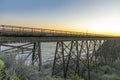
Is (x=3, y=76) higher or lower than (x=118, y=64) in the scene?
Answer: higher

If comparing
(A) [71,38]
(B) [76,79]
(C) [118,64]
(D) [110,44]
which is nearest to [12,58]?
(B) [76,79]

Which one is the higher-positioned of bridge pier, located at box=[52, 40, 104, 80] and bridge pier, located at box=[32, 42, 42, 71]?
bridge pier, located at box=[32, 42, 42, 71]

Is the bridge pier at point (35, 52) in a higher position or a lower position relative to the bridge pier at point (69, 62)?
higher

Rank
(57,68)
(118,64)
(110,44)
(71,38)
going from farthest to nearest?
(110,44) < (118,64) < (57,68) < (71,38)

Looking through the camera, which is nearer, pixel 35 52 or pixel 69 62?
pixel 35 52

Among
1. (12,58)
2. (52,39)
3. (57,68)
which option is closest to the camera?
(12,58)

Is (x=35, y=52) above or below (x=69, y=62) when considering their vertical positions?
above

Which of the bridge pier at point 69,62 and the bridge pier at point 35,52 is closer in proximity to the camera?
the bridge pier at point 35,52

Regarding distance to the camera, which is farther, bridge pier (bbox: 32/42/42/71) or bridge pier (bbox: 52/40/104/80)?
bridge pier (bbox: 52/40/104/80)

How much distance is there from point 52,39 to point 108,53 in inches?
927

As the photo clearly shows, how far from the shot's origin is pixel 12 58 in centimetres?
795

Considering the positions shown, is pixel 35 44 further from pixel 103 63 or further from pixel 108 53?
pixel 108 53

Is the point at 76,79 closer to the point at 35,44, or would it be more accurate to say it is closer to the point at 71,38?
the point at 71,38

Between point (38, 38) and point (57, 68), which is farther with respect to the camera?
point (57, 68)
